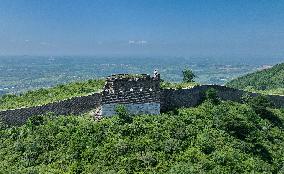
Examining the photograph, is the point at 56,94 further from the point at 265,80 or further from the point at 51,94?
the point at 265,80

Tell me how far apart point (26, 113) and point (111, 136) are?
6.92m

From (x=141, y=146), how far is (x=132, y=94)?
5314 millimetres

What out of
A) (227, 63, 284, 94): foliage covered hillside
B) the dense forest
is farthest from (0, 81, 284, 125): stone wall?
(227, 63, 284, 94): foliage covered hillside

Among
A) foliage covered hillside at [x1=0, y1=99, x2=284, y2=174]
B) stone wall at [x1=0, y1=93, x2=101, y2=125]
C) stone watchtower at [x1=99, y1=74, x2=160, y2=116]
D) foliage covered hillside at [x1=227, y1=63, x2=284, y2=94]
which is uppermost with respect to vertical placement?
stone watchtower at [x1=99, y1=74, x2=160, y2=116]

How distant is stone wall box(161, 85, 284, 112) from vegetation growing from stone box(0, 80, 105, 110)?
592 centimetres

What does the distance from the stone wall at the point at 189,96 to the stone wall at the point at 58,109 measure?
17.9 ft

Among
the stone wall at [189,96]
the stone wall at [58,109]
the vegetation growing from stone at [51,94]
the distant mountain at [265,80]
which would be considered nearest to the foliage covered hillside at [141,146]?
the stone wall at [58,109]

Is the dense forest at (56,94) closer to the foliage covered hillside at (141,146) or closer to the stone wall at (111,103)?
the stone wall at (111,103)

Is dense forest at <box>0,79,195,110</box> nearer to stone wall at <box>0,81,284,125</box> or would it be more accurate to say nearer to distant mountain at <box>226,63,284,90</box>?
stone wall at <box>0,81,284,125</box>

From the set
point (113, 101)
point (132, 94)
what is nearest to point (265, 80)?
point (132, 94)

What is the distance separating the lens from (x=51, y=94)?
42.4 metres

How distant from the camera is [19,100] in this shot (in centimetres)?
4203

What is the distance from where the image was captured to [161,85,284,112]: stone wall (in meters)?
39.6

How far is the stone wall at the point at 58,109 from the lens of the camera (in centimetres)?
3588
